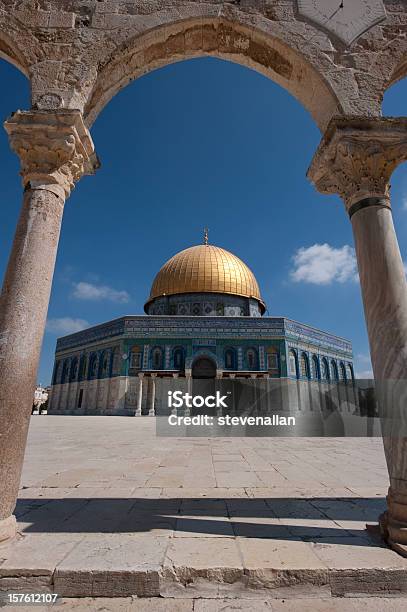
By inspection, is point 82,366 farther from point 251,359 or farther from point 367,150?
point 367,150

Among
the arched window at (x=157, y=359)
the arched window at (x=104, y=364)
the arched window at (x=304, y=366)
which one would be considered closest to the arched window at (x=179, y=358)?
the arched window at (x=157, y=359)

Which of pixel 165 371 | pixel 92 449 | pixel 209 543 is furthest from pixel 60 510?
pixel 165 371

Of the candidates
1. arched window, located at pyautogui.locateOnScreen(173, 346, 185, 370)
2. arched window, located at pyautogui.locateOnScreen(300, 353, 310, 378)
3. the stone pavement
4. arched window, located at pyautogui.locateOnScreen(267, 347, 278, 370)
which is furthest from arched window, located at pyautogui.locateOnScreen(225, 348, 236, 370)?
the stone pavement

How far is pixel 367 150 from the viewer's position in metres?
3.04

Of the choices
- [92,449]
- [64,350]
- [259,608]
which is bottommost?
[259,608]

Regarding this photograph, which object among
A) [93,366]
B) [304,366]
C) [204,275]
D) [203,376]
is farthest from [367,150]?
[93,366]

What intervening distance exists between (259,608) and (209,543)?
1.99 feet

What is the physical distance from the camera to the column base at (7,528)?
7.09 feet

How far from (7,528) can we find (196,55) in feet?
15.2

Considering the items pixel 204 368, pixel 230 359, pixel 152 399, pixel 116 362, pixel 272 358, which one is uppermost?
pixel 272 358

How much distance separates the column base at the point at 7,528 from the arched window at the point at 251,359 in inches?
894

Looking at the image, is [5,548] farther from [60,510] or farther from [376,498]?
[376,498]

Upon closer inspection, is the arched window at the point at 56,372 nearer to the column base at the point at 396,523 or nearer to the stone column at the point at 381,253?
the stone column at the point at 381,253

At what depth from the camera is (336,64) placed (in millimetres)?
3369
